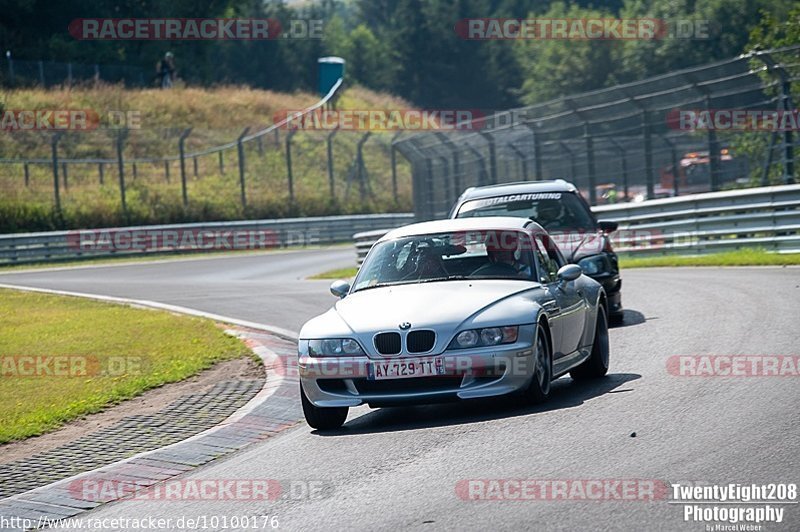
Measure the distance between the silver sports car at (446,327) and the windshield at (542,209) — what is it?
187 inches

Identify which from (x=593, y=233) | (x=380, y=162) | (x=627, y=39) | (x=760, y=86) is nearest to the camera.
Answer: (x=593, y=233)

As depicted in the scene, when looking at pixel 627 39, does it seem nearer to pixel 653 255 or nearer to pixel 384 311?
pixel 653 255

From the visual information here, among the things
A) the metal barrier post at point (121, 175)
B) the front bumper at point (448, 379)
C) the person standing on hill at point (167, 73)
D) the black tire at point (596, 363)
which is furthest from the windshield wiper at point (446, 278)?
the person standing on hill at point (167, 73)

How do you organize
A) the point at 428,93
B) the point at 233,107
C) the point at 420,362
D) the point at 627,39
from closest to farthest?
1. the point at 420,362
2. the point at 233,107
3. the point at 627,39
4. the point at 428,93

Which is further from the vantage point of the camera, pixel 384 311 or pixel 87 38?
pixel 87 38

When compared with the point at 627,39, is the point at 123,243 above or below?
below

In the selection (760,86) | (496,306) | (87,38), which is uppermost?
(87,38)

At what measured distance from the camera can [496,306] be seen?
8.96 m

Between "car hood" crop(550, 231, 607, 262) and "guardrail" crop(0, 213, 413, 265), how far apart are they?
24.8 meters

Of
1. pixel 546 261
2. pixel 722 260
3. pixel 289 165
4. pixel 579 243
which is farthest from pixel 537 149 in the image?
pixel 546 261

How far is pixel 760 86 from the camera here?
23.5 m

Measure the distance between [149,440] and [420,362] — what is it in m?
2.05

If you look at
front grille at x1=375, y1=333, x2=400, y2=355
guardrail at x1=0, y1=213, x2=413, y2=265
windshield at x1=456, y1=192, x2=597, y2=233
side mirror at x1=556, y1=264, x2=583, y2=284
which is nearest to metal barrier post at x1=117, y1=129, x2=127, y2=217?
guardrail at x1=0, y1=213, x2=413, y2=265

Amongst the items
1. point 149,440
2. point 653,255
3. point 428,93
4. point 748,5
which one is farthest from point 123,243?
point 428,93
